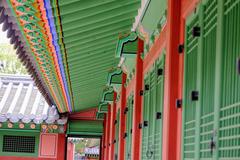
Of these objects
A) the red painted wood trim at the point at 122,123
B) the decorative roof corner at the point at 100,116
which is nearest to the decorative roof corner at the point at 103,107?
the decorative roof corner at the point at 100,116

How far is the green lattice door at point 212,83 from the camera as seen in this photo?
9.31 feet

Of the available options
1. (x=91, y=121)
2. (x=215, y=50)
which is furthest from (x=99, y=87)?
(x=215, y=50)

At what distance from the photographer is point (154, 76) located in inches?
237

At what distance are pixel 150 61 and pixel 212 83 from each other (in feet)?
9.95

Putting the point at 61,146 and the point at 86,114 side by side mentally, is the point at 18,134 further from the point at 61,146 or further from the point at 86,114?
the point at 86,114

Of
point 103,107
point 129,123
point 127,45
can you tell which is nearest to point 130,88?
point 129,123

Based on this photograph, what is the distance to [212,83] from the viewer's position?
3.31m

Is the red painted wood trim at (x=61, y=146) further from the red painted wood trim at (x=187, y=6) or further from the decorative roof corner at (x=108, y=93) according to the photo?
the red painted wood trim at (x=187, y=6)

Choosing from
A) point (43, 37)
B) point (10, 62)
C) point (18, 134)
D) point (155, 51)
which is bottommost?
point (18, 134)

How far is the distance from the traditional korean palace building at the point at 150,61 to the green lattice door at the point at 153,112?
0.04 feet

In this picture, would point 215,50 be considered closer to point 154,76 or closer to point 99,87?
point 154,76

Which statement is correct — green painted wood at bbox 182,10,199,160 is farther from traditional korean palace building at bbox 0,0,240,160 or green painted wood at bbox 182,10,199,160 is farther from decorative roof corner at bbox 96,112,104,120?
decorative roof corner at bbox 96,112,104,120

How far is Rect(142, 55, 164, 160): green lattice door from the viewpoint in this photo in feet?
17.9

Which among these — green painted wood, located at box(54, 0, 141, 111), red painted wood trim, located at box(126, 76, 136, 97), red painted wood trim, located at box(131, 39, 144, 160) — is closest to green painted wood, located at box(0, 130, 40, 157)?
green painted wood, located at box(54, 0, 141, 111)
